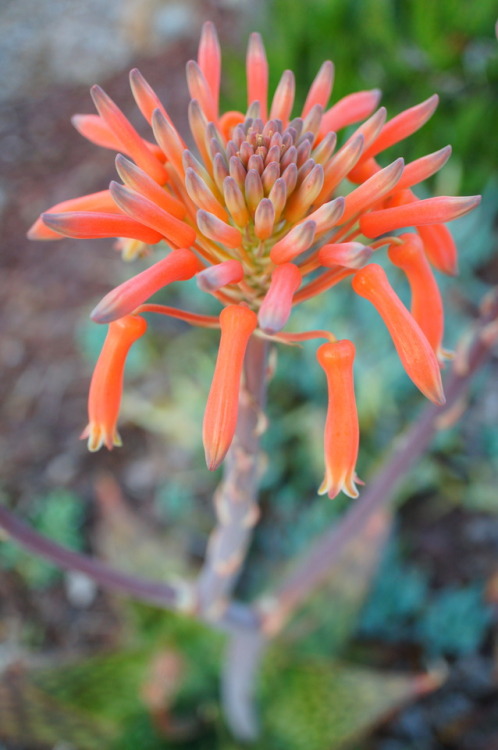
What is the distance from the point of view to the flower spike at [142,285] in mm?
788

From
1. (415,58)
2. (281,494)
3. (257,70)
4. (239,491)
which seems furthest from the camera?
(415,58)

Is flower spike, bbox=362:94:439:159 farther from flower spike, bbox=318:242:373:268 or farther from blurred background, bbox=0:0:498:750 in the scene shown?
blurred background, bbox=0:0:498:750

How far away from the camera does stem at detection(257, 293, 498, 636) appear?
4.15 ft

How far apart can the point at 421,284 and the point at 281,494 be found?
176 centimetres

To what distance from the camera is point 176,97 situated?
4.39m

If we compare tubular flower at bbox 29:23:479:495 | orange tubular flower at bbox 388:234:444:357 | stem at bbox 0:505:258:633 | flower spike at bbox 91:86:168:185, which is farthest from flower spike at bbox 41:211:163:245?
stem at bbox 0:505:258:633

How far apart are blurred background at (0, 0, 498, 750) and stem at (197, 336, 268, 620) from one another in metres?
0.48

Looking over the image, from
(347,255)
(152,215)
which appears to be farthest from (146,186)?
(347,255)

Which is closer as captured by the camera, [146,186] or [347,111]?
[146,186]

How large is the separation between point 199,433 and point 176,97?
2.77 m

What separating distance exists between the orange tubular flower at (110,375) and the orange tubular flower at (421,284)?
1.27 feet

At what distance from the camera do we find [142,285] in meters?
0.82

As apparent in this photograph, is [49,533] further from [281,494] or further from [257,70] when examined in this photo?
[257,70]

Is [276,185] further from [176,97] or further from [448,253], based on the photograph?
[176,97]
